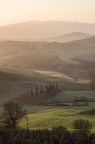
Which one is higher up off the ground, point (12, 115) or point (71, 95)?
point (12, 115)

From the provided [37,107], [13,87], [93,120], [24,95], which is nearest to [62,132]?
[93,120]

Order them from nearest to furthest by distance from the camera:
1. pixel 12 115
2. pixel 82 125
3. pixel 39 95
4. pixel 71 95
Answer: pixel 82 125 < pixel 12 115 < pixel 71 95 < pixel 39 95

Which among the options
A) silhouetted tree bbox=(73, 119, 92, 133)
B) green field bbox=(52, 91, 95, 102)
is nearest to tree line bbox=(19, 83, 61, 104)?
green field bbox=(52, 91, 95, 102)

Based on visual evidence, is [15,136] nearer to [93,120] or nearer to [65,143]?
[65,143]

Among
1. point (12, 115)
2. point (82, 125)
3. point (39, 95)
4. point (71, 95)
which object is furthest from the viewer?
point (39, 95)

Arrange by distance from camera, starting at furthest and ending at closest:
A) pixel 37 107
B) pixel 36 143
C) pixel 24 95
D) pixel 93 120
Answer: pixel 24 95 → pixel 37 107 → pixel 93 120 → pixel 36 143

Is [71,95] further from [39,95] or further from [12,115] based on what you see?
[12,115]

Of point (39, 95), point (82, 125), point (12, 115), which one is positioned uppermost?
point (82, 125)

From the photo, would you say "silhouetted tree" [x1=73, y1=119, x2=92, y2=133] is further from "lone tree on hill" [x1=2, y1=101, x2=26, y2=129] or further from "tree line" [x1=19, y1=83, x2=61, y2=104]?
"tree line" [x1=19, y1=83, x2=61, y2=104]

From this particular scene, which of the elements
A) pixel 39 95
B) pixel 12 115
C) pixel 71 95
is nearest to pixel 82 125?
pixel 12 115

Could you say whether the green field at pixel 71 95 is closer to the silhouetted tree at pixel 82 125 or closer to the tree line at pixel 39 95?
the tree line at pixel 39 95

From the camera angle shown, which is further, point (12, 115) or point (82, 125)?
point (12, 115)
